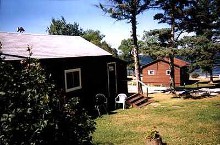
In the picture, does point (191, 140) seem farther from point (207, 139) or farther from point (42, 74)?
point (42, 74)

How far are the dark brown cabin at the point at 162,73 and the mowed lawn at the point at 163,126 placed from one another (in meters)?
31.4

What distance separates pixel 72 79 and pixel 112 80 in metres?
5.86

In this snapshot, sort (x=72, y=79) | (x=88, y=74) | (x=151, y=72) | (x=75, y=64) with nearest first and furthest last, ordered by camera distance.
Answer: (x=72, y=79)
(x=75, y=64)
(x=88, y=74)
(x=151, y=72)

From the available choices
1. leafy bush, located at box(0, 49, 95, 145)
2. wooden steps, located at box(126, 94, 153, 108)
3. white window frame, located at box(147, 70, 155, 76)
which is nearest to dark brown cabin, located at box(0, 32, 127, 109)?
wooden steps, located at box(126, 94, 153, 108)

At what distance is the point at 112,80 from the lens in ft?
76.6

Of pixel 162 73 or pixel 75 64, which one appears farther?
pixel 162 73

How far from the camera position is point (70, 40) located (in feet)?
78.4

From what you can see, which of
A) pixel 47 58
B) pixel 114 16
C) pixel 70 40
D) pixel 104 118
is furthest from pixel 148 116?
pixel 114 16

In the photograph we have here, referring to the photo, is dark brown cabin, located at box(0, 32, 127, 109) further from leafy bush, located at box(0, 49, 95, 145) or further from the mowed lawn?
leafy bush, located at box(0, 49, 95, 145)

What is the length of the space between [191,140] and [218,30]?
31852 millimetres

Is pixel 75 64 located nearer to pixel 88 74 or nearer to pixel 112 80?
pixel 88 74

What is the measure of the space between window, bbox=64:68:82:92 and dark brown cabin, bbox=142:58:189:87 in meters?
33.9

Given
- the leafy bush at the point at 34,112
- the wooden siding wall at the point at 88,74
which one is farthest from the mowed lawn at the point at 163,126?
the leafy bush at the point at 34,112

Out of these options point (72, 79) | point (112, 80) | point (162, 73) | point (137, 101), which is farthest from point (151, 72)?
point (72, 79)
